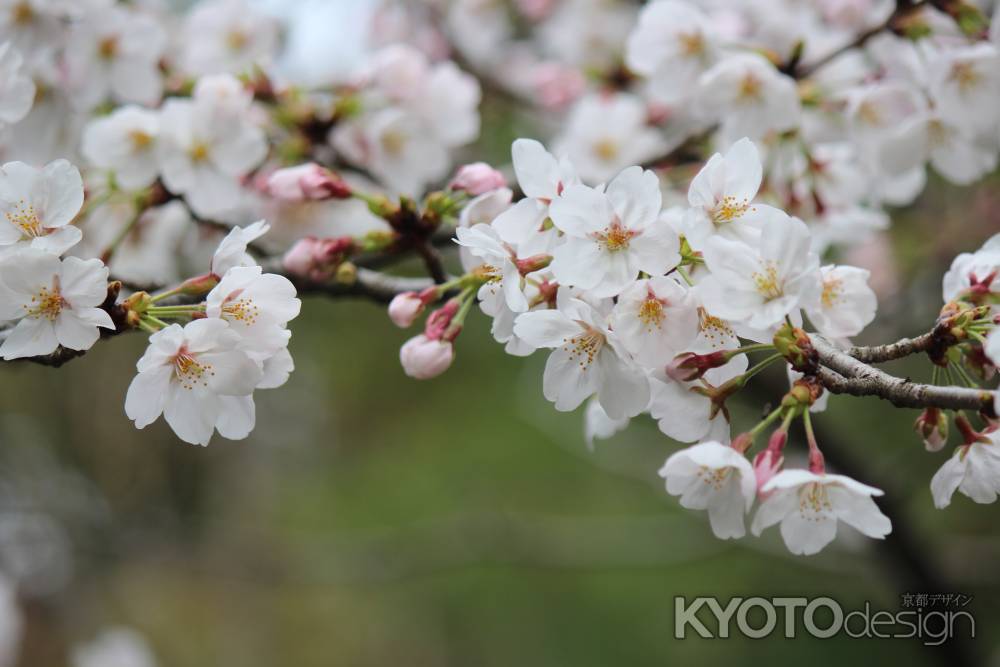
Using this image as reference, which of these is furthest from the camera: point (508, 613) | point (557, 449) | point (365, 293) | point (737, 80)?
point (557, 449)

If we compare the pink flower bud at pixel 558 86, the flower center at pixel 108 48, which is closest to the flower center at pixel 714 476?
the flower center at pixel 108 48

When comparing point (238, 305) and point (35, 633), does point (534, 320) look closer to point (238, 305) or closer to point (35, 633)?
point (238, 305)

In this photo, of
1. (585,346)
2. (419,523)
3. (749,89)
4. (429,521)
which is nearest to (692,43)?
(749,89)

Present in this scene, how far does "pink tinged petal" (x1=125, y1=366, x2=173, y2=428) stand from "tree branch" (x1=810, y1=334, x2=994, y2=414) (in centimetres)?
70

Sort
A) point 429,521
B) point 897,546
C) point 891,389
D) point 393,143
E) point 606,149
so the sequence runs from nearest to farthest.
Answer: point 891,389, point 393,143, point 606,149, point 897,546, point 429,521

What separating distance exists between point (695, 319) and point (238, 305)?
0.49 meters

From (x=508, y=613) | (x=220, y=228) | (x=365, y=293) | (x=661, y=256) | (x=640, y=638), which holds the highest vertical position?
(x=661, y=256)

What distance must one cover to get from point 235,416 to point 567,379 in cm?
39

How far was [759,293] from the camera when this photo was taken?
792 millimetres

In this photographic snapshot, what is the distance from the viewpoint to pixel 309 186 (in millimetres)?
1206

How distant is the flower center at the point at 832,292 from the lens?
0.93 meters

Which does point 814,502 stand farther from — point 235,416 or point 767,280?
point 235,416

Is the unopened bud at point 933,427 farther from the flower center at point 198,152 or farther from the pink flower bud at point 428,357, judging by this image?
the flower center at point 198,152

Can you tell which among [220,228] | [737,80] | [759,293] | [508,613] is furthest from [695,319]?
[508,613]
